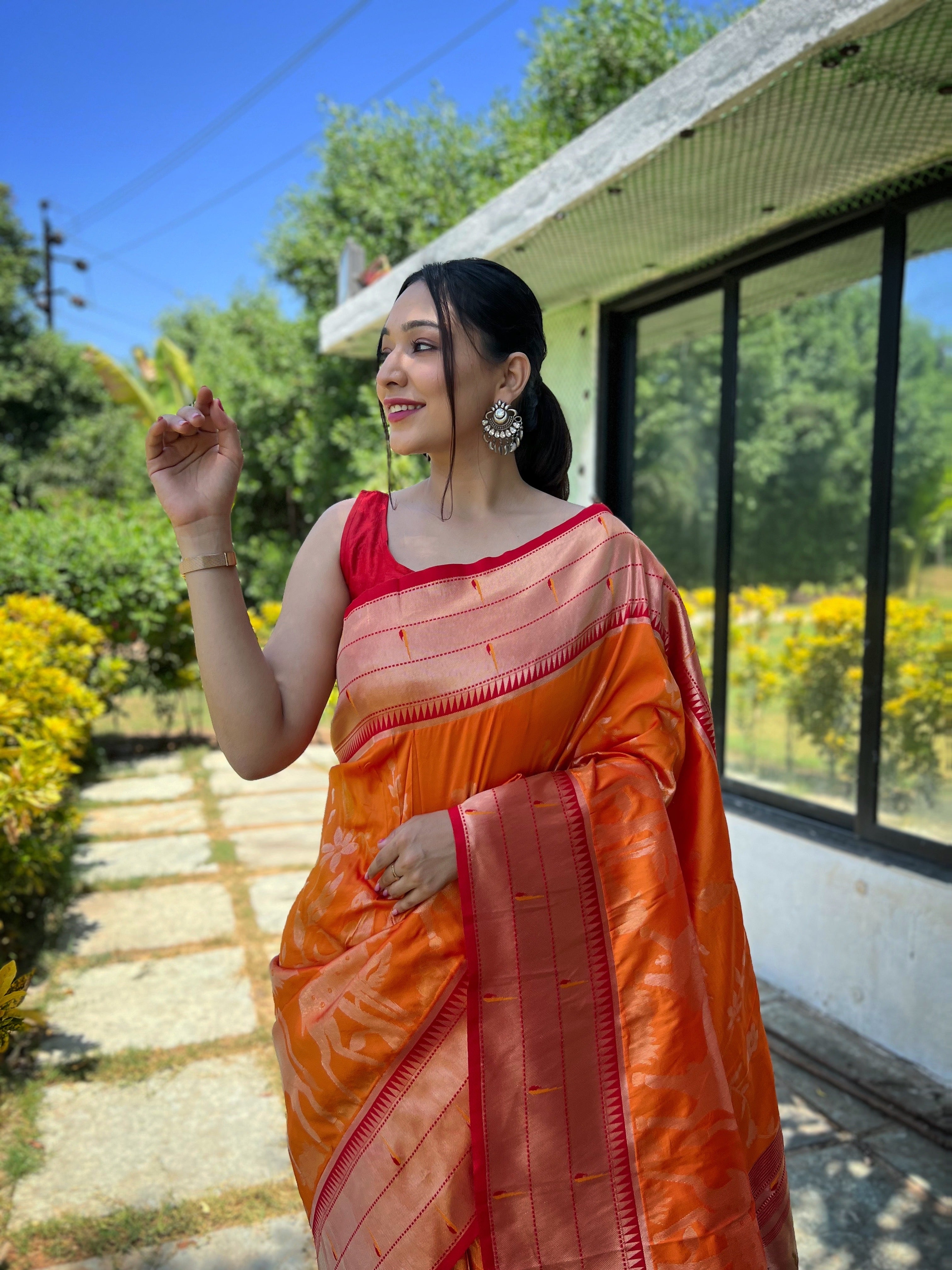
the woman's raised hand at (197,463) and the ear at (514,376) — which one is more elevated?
the ear at (514,376)

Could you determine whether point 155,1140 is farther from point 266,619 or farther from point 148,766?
point 266,619

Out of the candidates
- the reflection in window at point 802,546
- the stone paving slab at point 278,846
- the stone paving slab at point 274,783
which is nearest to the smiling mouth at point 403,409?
the stone paving slab at point 278,846

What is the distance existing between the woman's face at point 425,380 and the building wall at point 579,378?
8.65ft

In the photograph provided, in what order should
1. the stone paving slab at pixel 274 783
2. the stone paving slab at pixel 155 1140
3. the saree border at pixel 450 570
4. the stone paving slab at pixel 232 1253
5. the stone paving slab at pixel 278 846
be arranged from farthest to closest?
the stone paving slab at pixel 274 783
the stone paving slab at pixel 278 846
the stone paving slab at pixel 155 1140
the stone paving slab at pixel 232 1253
the saree border at pixel 450 570

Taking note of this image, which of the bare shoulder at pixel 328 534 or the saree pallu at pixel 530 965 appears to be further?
the bare shoulder at pixel 328 534

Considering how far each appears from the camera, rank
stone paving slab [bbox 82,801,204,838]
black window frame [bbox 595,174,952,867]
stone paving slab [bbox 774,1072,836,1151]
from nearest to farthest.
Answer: stone paving slab [bbox 774,1072,836,1151]
black window frame [bbox 595,174,952,867]
stone paving slab [bbox 82,801,204,838]

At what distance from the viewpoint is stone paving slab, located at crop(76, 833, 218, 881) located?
167 inches

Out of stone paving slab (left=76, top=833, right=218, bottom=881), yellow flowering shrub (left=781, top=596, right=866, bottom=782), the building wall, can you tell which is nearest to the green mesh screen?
the building wall

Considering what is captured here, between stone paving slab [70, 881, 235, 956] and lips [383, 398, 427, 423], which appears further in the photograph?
stone paving slab [70, 881, 235, 956]

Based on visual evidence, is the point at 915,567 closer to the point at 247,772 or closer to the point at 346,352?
the point at 346,352

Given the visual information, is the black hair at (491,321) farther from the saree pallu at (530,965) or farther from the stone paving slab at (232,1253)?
the stone paving slab at (232,1253)

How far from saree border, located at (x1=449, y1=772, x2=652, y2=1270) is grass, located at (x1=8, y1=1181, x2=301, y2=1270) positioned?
3.75ft

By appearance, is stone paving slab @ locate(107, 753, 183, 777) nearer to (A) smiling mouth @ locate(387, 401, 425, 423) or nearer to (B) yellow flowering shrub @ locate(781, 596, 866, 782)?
(B) yellow flowering shrub @ locate(781, 596, 866, 782)

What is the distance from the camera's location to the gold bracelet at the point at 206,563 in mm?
1245
